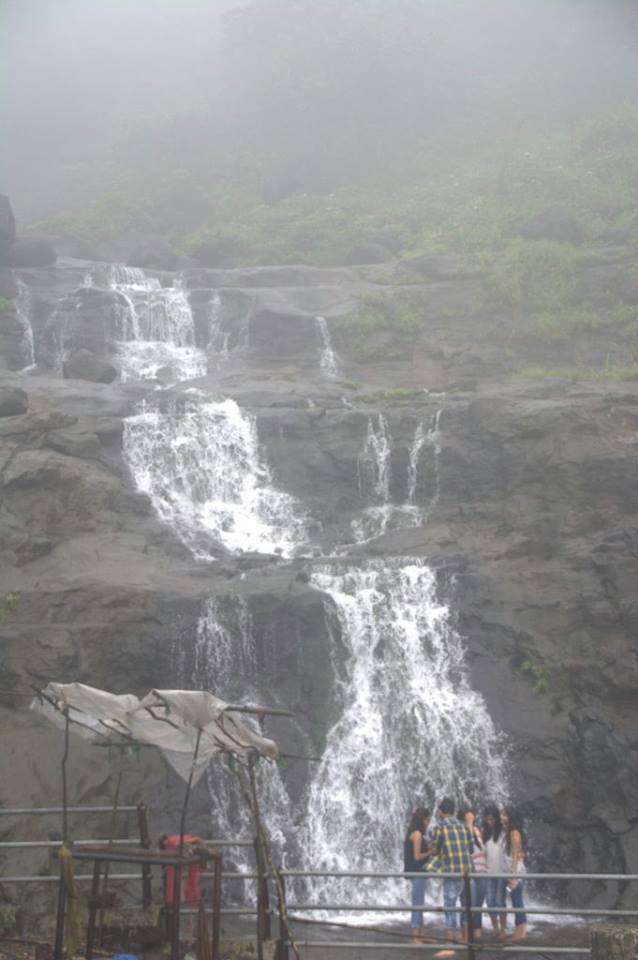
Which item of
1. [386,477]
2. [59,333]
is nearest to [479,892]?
[386,477]

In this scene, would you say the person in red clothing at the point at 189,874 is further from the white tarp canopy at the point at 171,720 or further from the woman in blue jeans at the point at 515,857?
the woman in blue jeans at the point at 515,857

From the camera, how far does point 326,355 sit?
30094 millimetres

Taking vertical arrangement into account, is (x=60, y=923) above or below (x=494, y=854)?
below

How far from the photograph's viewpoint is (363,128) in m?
56.5

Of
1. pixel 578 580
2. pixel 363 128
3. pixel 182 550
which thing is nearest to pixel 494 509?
pixel 578 580

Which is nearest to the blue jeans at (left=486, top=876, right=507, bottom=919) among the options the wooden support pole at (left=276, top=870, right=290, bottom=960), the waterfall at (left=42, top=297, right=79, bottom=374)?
the wooden support pole at (left=276, top=870, right=290, bottom=960)

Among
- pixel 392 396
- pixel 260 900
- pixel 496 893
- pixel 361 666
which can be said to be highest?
pixel 392 396

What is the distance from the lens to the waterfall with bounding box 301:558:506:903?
16062mm

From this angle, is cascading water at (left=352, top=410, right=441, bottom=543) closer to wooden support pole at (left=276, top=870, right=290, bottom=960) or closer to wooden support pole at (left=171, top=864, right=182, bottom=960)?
wooden support pole at (left=276, top=870, right=290, bottom=960)

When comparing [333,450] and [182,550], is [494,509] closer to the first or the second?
[333,450]

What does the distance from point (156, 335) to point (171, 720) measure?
2353cm

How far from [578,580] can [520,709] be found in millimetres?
2919

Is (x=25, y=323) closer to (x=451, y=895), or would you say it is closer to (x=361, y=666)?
(x=361, y=666)

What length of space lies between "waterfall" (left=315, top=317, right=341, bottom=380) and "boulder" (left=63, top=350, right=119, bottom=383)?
6.33 metres
